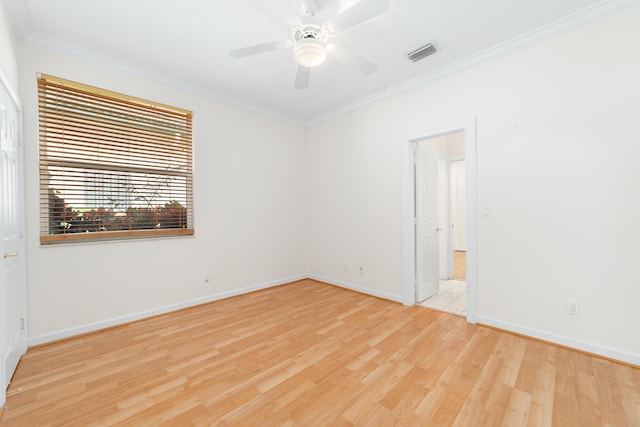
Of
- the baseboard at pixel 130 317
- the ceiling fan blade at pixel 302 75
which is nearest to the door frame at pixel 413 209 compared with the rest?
the ceiling fan blade at pixel 302 75

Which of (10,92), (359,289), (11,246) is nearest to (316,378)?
(359,289)

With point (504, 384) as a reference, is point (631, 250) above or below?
above

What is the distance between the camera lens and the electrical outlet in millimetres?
2281

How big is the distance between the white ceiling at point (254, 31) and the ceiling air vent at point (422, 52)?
59 mm

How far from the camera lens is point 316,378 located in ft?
6.37

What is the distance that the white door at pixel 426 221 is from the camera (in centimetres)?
349

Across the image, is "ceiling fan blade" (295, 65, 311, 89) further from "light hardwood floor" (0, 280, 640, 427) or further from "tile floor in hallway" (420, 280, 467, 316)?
"tile floor in hallway" (420, 280, 467, 316)

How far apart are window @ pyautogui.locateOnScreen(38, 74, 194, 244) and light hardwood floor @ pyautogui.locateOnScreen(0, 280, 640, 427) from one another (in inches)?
43.9

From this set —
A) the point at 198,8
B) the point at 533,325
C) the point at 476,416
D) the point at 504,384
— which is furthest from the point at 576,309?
the point at 198,8

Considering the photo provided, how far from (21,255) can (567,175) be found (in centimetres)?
480

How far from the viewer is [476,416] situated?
5.13ft

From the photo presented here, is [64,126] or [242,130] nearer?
[64,126]

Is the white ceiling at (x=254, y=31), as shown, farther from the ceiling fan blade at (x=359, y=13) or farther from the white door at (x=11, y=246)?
the white door at (x=11, y=246)

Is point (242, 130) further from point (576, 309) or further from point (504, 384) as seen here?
point (576, 309)
